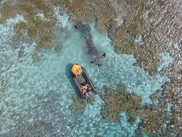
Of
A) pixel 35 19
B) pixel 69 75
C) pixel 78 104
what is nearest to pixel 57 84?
pixel 69 75

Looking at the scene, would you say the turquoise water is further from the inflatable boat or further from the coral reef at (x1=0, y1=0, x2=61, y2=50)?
the inflatable boat

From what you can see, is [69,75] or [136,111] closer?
[136,111]

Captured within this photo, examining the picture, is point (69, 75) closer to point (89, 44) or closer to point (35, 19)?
point (89, 44)

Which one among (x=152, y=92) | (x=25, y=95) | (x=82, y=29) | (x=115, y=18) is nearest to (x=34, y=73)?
(x=25, y=95)

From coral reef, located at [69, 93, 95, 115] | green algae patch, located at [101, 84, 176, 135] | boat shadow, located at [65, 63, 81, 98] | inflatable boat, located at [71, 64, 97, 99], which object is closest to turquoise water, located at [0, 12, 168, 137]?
boat shadow, located at [65, 63, 81, 98]

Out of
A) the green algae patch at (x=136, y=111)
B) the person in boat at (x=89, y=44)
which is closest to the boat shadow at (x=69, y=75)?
the person in boat at (x=89, y=44)

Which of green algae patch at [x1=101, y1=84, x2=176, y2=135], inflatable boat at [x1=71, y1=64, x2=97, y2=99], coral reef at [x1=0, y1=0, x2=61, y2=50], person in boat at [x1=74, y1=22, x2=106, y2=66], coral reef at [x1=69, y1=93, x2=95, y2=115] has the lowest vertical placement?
green algae patch at [x1=101, y1=84, x2=176, y2=135]

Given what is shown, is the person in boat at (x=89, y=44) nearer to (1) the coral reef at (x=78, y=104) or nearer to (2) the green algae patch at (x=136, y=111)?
(2) the green algae patch at (x=136, y=111)
